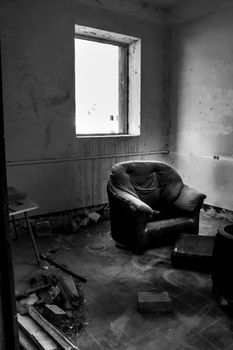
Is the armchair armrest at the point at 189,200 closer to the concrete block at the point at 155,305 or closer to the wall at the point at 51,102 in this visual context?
the wall at the point at 51,102

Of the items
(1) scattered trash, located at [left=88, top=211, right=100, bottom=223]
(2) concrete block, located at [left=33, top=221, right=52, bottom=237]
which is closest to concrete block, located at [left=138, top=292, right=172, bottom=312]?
(2) concrete block, located at [left=33, top=221, right=52, bottom=237]

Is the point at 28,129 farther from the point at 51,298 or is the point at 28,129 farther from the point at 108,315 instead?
the point at 108,315

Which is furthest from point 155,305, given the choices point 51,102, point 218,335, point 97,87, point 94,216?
point 97,87

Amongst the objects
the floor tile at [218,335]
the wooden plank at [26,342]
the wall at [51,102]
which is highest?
the wall at [51,102]

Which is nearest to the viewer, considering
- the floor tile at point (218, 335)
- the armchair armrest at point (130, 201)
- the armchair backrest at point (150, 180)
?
the floor tile at point (218, 335)

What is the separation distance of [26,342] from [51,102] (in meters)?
2.90


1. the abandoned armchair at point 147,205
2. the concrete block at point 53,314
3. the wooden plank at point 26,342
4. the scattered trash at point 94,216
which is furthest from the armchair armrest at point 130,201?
the wooden plank at point 26,342

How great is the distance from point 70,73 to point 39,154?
113 cm

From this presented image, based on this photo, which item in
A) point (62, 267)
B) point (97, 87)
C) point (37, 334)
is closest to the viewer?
point (37, 334)

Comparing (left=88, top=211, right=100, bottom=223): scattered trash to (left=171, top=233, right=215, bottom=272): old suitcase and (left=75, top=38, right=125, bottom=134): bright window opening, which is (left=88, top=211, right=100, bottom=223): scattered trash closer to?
(left=75, top=38, right=125, bottom=134): bright window opening

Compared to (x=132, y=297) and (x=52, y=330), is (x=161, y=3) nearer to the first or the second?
(x=132, y=297)

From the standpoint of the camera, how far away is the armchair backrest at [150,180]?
3.70m

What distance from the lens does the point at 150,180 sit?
3.88 metres

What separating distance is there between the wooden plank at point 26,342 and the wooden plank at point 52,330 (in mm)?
138
